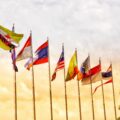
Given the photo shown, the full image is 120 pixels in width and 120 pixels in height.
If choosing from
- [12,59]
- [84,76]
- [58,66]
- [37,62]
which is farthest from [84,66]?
[12,59]

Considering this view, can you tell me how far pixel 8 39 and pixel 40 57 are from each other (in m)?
8.92

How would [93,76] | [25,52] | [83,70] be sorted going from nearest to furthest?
1. [25,52]
2. [83,70]
3. [93,76]

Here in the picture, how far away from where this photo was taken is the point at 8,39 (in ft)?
177

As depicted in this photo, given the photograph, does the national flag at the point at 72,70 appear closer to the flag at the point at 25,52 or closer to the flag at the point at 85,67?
the flag at the point at 85,67

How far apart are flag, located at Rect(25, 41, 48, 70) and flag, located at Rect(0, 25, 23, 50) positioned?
608 cm

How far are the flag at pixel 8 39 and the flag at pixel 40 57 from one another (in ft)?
20.0

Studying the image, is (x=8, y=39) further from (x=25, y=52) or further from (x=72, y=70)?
(x=72, y=70)

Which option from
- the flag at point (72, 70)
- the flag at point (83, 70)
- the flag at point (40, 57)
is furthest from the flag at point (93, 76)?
the flag at point (40, 57)

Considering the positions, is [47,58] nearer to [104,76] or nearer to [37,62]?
[37,62]

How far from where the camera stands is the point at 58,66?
66.8 m

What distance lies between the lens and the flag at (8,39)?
53.6 metres

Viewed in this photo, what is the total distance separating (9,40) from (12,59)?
308 cm

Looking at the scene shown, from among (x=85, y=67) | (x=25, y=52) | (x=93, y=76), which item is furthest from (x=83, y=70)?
(x=25, y=52)

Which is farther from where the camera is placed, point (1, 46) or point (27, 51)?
point (27, 51)
